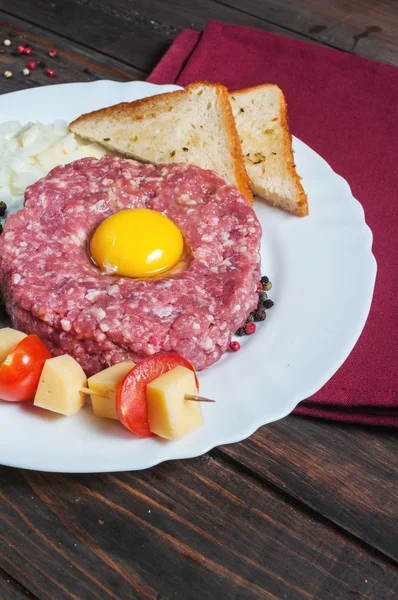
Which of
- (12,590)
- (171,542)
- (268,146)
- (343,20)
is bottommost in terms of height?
(12,590)

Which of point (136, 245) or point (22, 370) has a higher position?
point (136, 245)

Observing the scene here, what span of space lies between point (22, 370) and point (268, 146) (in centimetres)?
272

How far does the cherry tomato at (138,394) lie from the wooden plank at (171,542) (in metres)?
0.44

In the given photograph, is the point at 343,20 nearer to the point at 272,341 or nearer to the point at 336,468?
→ the point at 272,341

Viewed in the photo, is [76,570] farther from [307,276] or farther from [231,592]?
[307,276]

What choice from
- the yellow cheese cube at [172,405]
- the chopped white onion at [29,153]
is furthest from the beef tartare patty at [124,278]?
the chopped white onion at [29,153]

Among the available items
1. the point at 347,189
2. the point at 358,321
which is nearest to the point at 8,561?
the point at 358,321

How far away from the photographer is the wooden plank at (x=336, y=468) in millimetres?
3441

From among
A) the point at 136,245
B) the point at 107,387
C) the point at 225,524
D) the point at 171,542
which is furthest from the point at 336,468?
the point at 136,245

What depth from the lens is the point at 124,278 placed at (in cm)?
386

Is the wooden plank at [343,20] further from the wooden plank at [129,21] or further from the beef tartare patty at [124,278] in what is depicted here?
the beef tartare patty at [124,278]

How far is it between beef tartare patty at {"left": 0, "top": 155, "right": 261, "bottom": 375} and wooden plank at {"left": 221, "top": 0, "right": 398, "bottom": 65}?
3.45 meters

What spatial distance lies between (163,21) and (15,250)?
4.06m

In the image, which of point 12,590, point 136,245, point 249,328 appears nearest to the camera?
point 12,590
